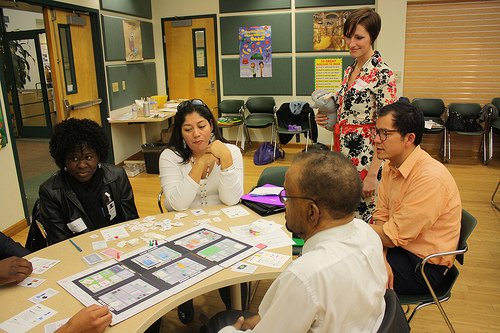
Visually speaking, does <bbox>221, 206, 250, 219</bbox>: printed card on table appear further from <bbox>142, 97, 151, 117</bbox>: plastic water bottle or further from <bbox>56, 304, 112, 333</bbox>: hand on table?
<bbox>142, 97, 151, 117</bbox>: plastic water bottle

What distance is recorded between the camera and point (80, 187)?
89.7 inches

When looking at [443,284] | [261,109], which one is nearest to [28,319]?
[443,284]

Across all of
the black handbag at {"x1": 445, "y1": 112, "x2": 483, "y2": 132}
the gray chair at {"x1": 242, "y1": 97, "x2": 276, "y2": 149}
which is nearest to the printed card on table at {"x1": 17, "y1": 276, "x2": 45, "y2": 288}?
the gray chair at {"x1": 242, "y1": 97, "x2": 276, "y2": 149}

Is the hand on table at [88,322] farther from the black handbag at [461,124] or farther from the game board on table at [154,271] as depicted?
the black handbag at [461,124]

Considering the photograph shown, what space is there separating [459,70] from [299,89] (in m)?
2.44

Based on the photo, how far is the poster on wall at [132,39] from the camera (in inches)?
247

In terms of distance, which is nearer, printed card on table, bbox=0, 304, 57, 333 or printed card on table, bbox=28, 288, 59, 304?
printed card on table, bbox=0, 304, 57, 333

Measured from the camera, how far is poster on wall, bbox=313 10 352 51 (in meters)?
6.35

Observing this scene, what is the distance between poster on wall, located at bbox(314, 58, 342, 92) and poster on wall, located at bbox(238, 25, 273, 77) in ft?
2.56

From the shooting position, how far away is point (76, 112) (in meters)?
5.29

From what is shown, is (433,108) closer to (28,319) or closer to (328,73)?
(328,73)

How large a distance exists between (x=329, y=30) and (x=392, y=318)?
19.5 feet

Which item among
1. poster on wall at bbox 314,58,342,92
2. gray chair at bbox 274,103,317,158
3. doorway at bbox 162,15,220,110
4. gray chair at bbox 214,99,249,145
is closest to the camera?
gray chair at bbox 274,103,317,158

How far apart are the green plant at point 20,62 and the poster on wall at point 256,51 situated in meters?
4.30
